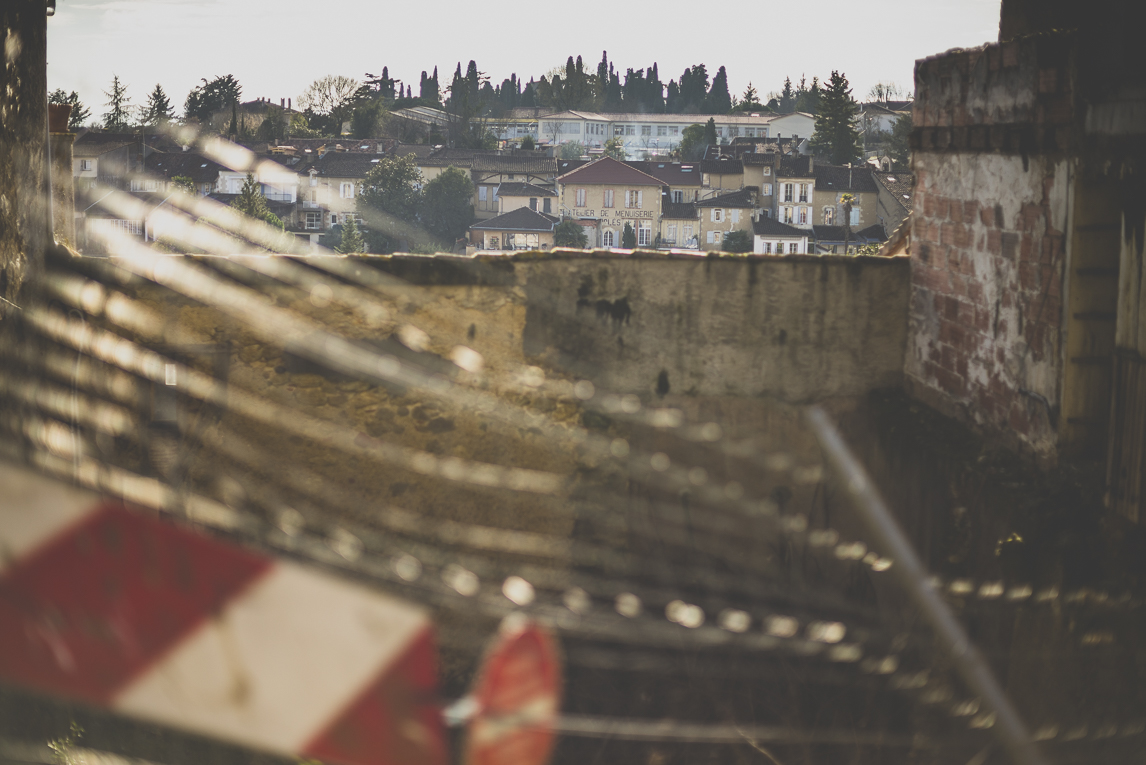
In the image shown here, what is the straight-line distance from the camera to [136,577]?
1.43m

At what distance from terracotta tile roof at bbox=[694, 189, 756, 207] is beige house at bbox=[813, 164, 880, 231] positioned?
6.14 feet

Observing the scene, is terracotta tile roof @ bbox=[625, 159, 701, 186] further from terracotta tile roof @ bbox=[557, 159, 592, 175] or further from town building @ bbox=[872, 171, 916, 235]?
town building @ bbox=[872, 171, 916, 235]

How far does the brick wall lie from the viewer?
14.1ft

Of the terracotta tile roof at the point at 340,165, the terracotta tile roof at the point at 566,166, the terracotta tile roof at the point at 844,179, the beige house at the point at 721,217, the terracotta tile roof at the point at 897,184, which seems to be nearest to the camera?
the terracotta tile roof at the point at 897,184

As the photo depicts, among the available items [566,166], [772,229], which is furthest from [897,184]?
[566,166]

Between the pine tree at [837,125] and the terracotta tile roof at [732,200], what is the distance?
5.99 meters

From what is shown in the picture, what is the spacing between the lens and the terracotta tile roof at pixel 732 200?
1154 inches

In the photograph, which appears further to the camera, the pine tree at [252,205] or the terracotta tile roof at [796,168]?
the terracotta tile roof at [796,168]

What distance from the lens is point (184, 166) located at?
95.7 ft

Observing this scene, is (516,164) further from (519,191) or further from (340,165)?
(340,165)

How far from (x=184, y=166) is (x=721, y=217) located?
49.9ft

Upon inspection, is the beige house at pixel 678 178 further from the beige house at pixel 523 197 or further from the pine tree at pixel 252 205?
the pine tree at pixel 252 205

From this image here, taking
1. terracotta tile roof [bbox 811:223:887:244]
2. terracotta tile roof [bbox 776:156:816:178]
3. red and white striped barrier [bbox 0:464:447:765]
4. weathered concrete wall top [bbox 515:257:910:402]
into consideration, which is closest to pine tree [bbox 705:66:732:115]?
terracotta tile roof [bbox 776:156:816:178]

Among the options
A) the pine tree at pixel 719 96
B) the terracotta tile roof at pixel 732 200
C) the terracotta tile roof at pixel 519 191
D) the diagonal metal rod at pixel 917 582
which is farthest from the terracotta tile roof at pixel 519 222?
the pine tree at pixel 719 96
